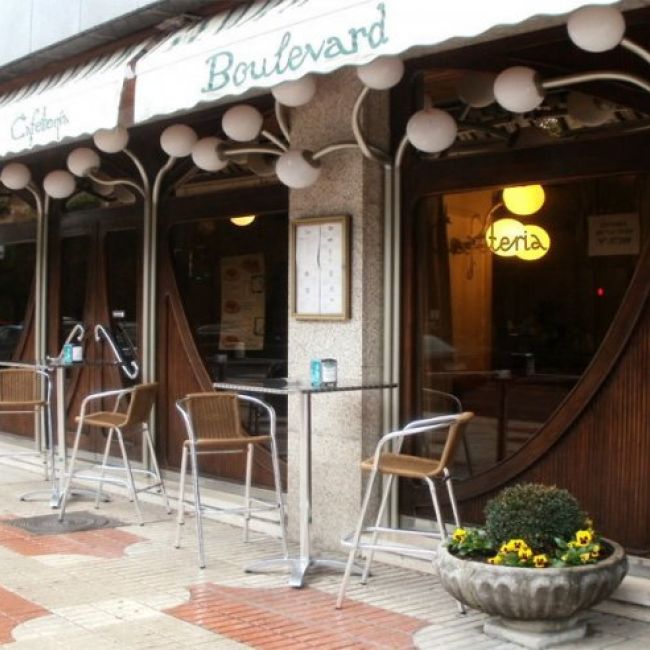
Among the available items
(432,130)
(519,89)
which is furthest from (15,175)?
(519,89)

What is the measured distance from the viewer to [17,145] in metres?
7.57

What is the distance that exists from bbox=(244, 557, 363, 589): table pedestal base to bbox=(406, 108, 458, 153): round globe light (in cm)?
253

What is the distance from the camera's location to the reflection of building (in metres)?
5.61

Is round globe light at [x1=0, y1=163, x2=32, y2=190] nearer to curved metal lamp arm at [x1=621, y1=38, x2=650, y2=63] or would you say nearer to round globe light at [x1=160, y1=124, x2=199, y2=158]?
round globe light at [x1=160, y1=124, x2=199, y2=158]

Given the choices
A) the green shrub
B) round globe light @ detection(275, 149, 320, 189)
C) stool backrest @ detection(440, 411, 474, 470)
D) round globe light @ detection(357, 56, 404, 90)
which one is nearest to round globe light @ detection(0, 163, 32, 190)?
round globe light @ detection(275, 149, 320, 189)

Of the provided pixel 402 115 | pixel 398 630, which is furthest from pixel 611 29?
pixel 398 630

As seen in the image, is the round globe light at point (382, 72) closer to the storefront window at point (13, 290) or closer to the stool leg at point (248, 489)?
the stool leg at point (248, 489)

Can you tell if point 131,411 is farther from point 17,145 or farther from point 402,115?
point 402,115

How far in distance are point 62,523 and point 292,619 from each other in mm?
2828

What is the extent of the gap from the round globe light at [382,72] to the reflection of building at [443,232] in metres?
0.23

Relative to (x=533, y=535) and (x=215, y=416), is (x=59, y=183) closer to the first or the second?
(x=215, y=416)

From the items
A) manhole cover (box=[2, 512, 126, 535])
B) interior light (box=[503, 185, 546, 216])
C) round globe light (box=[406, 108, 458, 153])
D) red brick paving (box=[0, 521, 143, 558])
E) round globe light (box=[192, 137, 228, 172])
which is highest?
round globe light (box=[192, 137, 228, 172])

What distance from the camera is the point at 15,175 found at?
32.6 feet

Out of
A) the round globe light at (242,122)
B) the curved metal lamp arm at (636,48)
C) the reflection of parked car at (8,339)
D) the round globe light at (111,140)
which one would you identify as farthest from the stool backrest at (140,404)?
the curved metal lamp arm at (636,48)
